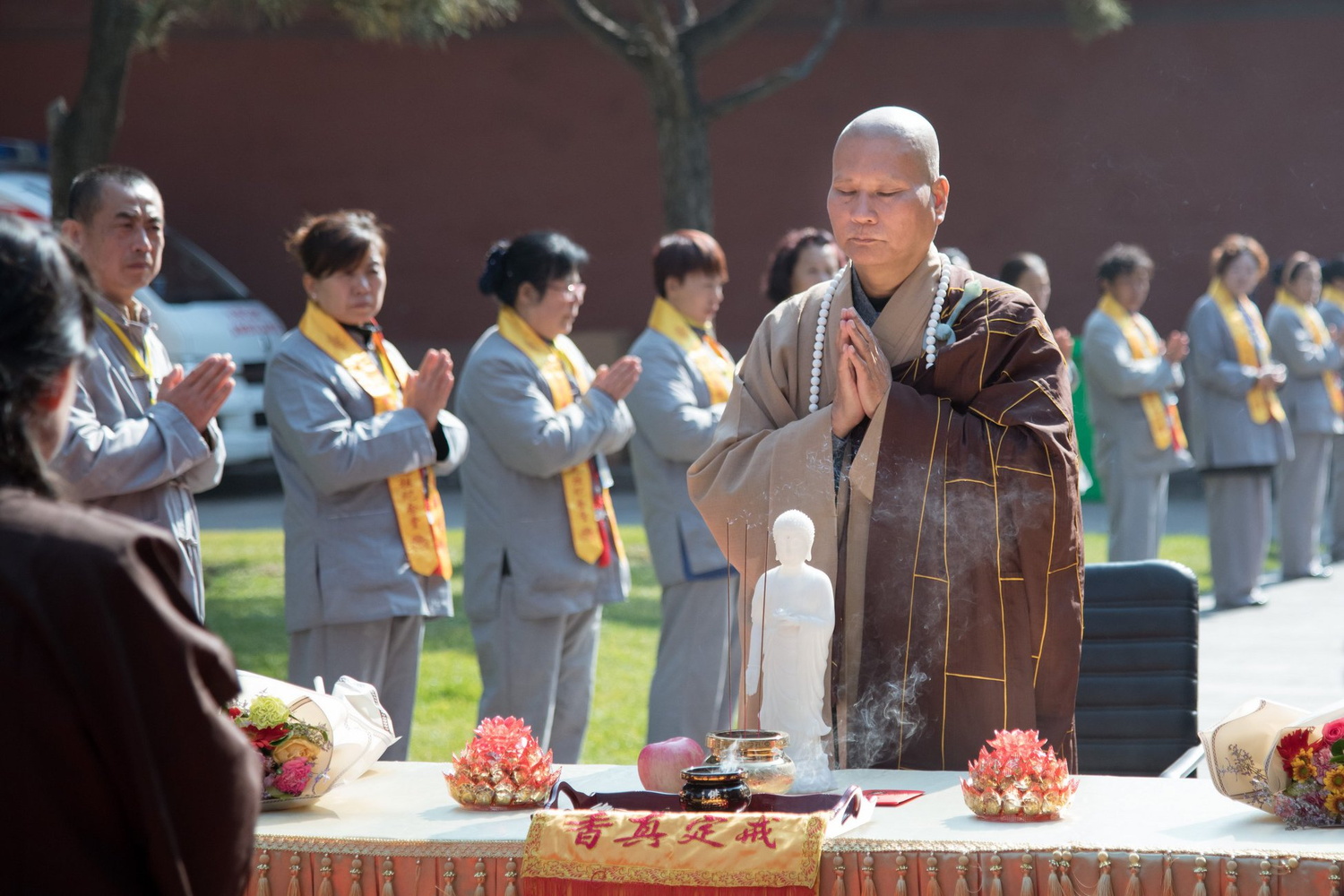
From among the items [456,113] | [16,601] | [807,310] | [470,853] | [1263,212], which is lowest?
[470,853]

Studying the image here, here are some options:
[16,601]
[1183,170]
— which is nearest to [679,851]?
[16,601]

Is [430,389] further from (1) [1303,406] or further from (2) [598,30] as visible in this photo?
(1) [1303,406]

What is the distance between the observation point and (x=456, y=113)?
529 inches

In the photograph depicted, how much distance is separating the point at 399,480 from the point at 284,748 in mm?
1791

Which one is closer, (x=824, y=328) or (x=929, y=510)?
(x=929, y=510)

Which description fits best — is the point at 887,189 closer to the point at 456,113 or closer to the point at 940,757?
the point at 940,757

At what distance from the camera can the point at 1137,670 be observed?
12.5 ft

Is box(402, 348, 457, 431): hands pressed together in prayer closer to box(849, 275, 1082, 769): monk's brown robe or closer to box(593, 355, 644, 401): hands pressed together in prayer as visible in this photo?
box(593, 355, 644, 401): hands pressed together in prayer

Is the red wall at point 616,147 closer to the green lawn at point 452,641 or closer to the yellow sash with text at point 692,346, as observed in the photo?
the green lawn at point 452,641

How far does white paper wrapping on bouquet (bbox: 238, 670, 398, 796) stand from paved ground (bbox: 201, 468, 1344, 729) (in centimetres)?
281

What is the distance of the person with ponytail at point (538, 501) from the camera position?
4.66 m

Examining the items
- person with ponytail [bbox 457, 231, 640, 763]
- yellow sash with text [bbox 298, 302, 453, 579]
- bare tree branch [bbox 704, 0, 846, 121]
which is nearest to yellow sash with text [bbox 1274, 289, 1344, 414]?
bare tree branch [bbox 704, 0, 846, 121]

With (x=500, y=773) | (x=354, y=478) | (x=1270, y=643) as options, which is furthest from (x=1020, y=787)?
(x=1270, y=643)

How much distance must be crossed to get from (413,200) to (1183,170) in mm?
6432
